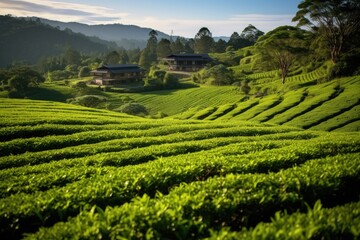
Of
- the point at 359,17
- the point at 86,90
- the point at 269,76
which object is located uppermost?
the point at 359,17

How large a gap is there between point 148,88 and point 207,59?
40.1 metres

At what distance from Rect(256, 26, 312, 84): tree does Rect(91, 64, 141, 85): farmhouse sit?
5673 centimetres

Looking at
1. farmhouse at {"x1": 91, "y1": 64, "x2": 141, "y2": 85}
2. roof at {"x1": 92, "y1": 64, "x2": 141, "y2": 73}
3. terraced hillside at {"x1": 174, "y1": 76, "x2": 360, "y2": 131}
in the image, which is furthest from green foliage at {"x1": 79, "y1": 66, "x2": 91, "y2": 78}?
terraced hillside at {"x1": 174, "y1": 76, "x2": 360, "y2": 131}

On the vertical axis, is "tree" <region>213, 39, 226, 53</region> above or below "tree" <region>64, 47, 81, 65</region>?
above

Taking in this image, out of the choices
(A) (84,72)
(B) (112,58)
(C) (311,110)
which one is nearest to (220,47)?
(B) (112,58)

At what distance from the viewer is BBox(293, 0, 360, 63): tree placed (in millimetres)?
56594

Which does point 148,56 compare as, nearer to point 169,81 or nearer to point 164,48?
point 164,48

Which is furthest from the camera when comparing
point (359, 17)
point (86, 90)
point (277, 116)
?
point (86, 90)

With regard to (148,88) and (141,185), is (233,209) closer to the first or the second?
(141,185)

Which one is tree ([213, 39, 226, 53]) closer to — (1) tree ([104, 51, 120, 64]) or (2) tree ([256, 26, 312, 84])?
(1) tree ([104, 51, 120, 64])

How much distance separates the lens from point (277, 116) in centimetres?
3953

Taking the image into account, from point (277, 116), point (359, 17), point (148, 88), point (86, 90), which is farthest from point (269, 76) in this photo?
point (86, 90)

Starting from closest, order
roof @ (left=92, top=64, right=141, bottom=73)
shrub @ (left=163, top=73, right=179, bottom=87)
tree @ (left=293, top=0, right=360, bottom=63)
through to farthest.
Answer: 1. tree @ (left=293, top=0, right=360, bottom=63)
2. shrub @ (left=163, top=73, right=179, bottom=87)
3. roof @ (left=92, top=64, right=141, bottom=73)

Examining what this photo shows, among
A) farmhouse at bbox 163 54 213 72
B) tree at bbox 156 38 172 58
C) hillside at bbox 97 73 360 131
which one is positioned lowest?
hillside at bbox 97 73 360 131
